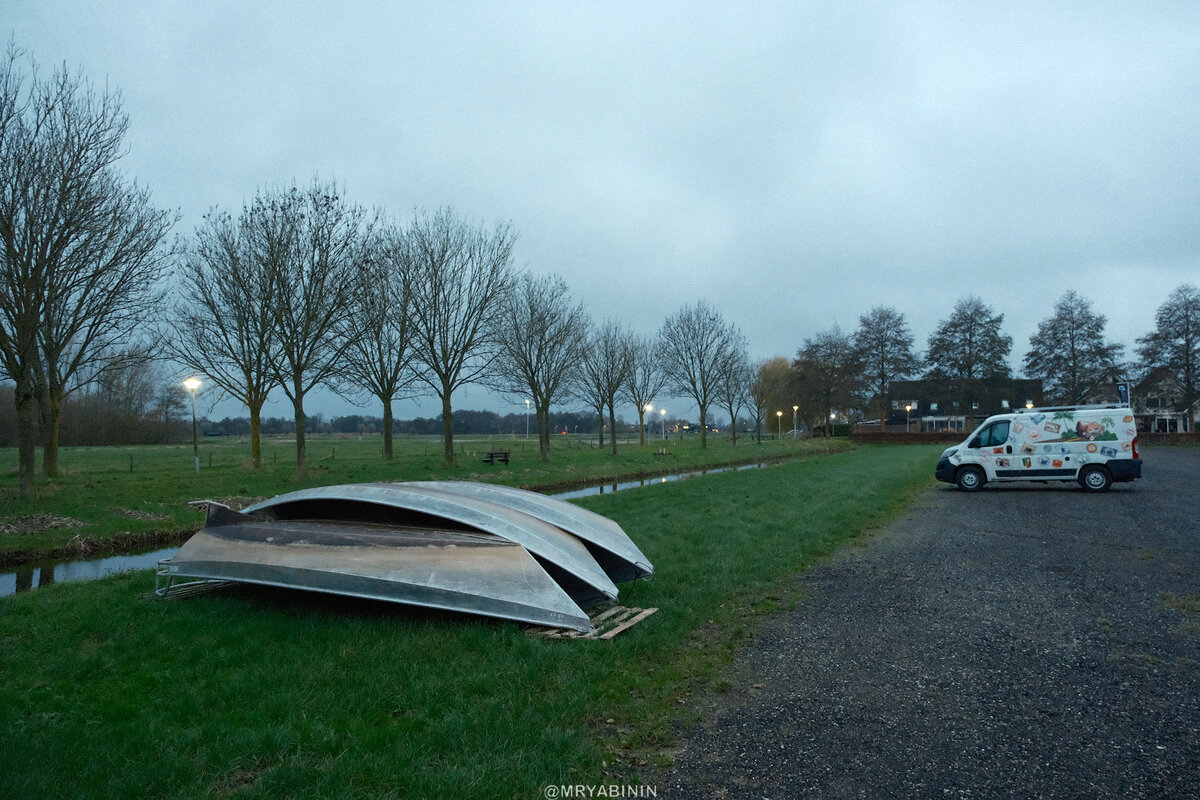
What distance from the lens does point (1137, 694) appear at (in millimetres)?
4781

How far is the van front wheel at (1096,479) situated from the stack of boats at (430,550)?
16.3 meters

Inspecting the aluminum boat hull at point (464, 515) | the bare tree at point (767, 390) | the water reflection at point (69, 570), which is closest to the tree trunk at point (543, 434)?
the water reflection at point (69, 570)

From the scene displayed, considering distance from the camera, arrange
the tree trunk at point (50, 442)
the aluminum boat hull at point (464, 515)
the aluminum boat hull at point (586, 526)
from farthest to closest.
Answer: the tree trunk at point (50, 442) → the aluminum boat hull at point (586, 526) → the aluminum boat hull at point (464, 515)

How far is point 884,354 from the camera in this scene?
209 feet

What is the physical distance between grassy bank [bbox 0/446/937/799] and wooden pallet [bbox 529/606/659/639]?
5.5 inches

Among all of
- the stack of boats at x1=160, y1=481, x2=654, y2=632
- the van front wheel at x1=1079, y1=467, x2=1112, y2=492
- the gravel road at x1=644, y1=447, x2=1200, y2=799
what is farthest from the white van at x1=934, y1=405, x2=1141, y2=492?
the stack of boats at x1=160, y1=481, x2=654, y2=632

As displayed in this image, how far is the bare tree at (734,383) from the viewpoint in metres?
52.8

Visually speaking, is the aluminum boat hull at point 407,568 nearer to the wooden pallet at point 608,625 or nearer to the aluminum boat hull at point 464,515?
the wooden pallet at point 608,625

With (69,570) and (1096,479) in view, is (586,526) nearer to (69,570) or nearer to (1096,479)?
(69,570)

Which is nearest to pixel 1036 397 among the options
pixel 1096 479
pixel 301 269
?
pixel 1096 479

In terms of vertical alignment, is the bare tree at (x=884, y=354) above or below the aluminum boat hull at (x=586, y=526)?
above

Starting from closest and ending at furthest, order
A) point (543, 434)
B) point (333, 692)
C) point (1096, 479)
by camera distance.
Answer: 1. point (333, 692)
2. point (1096, 479)
3. point (543, 434)

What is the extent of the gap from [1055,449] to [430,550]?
18.7 metres

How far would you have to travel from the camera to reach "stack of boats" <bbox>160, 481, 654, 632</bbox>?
6336 mm
